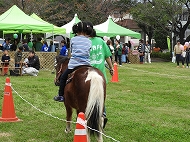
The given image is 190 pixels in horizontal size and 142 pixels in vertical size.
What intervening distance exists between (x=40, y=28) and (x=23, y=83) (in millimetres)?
6110

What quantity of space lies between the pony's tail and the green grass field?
1059 millimetres

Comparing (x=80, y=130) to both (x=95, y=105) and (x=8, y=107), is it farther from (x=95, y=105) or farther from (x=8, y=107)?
(x=8, y=107)

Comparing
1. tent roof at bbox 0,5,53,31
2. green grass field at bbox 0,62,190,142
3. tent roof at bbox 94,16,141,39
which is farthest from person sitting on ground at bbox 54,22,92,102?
tent roof at bbox 94,16,141,39

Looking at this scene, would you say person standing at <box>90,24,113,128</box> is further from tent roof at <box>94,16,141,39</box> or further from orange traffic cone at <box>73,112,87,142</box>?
tent roof at <box>94,16,141,39</box>

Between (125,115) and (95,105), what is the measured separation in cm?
357

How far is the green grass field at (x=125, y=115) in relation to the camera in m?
7.42

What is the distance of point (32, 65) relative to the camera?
1942 cm

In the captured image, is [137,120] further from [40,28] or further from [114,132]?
[40,28]

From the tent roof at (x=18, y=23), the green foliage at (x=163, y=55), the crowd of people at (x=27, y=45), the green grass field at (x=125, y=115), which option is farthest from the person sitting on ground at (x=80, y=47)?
the green foliage at (x=163, y=55)

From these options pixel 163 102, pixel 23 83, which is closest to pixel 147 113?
pixel 163 102

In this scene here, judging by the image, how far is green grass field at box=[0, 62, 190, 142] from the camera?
7.42 meters

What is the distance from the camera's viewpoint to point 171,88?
15055 mm

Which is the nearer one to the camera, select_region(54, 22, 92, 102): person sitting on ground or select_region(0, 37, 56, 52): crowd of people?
select_region(54, 22, 92, 102): person sitting on ground

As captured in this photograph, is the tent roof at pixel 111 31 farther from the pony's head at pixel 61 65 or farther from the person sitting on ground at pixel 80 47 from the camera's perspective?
the person sitting on ground at pixel 80 47
